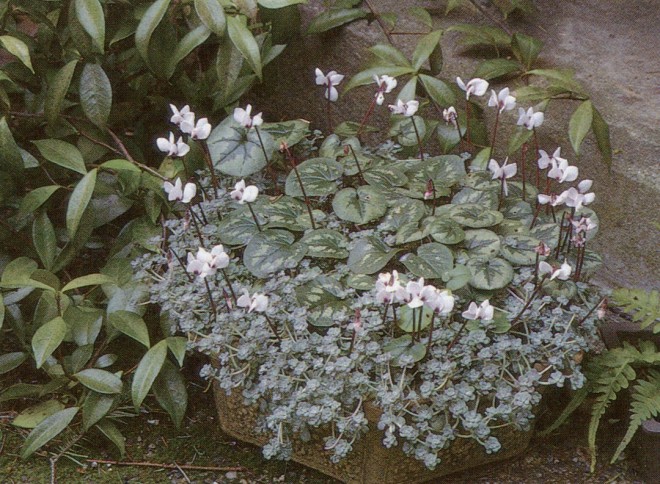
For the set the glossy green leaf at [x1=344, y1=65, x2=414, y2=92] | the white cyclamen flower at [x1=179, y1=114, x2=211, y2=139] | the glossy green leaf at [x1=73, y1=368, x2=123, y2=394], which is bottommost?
the glossy green leaf at [x1=73, y1=368, x2=123, y2=394]

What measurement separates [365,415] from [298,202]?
578 millimetres

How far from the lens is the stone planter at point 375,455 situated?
1773 millimetres

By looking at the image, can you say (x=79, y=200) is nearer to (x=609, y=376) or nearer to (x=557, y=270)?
(x=557, y=270)

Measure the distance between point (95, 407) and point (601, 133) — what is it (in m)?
1.36

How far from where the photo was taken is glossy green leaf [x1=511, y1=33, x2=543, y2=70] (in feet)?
7.86

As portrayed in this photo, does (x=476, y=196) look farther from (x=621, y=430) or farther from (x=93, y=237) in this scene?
(x=93, y=237)

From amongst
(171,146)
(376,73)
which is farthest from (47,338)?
(376,73)

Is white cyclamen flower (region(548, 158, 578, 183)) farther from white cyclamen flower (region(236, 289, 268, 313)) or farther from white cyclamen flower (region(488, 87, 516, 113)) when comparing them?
white cyclamen flower (region(236, 289, 268, 313))

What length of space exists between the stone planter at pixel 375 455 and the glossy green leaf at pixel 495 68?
963mm

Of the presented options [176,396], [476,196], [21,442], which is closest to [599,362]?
[476,196]

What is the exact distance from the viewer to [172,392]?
6.63ft

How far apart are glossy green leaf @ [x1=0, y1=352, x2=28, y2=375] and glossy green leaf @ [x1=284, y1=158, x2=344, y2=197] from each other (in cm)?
74

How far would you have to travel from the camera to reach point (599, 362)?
1.86 metres

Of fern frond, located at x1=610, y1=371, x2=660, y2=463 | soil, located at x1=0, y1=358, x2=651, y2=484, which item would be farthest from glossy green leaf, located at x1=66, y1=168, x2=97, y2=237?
fern frond, located at x1=610, y1=371, x2=660, y2=463
